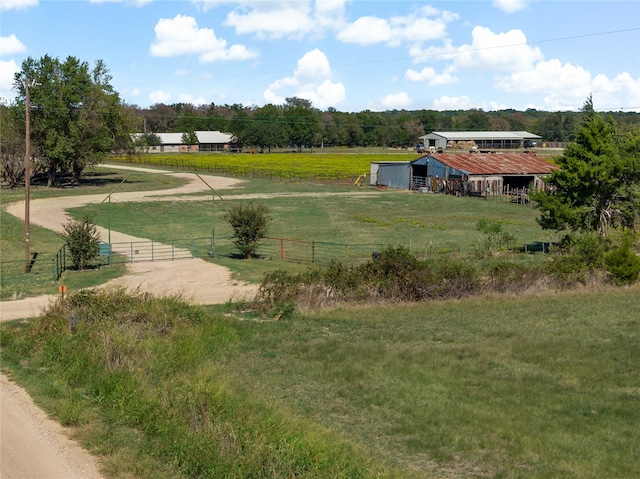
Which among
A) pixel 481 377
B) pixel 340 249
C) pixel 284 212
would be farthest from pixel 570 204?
pixel 284 212

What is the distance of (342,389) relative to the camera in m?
17.9

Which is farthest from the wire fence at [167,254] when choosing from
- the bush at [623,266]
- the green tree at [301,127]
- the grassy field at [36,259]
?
the green tree at [301,127]

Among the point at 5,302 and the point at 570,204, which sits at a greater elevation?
the point at 570,204

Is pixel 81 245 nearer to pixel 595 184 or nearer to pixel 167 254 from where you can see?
pixel 167 254

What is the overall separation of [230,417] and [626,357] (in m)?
11.8

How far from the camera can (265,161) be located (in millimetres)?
124375

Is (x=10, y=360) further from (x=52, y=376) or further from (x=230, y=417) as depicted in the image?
(x=230, y=417)

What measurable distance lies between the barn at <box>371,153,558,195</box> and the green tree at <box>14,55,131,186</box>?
31.0 meters

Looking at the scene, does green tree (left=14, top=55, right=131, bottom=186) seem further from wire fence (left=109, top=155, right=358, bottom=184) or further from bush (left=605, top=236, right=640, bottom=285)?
bush (left=605, top=236, right=640, bottom=285)

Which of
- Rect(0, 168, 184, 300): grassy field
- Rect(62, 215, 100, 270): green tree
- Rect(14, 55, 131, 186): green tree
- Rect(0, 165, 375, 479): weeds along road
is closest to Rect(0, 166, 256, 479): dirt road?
Rect(0, 165, 375, 479): weeds along road

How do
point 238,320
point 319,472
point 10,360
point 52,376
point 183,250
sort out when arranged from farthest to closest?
point 183,250
point 238,320
point 10,360
point 52,376
point 319,472

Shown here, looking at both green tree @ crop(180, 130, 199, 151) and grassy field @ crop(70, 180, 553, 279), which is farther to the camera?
green tree @ crop(180, 130, 199, 151)

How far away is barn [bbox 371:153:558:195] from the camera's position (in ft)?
239

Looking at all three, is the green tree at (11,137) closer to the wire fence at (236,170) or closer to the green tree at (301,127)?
the wire fence at (236,170)
